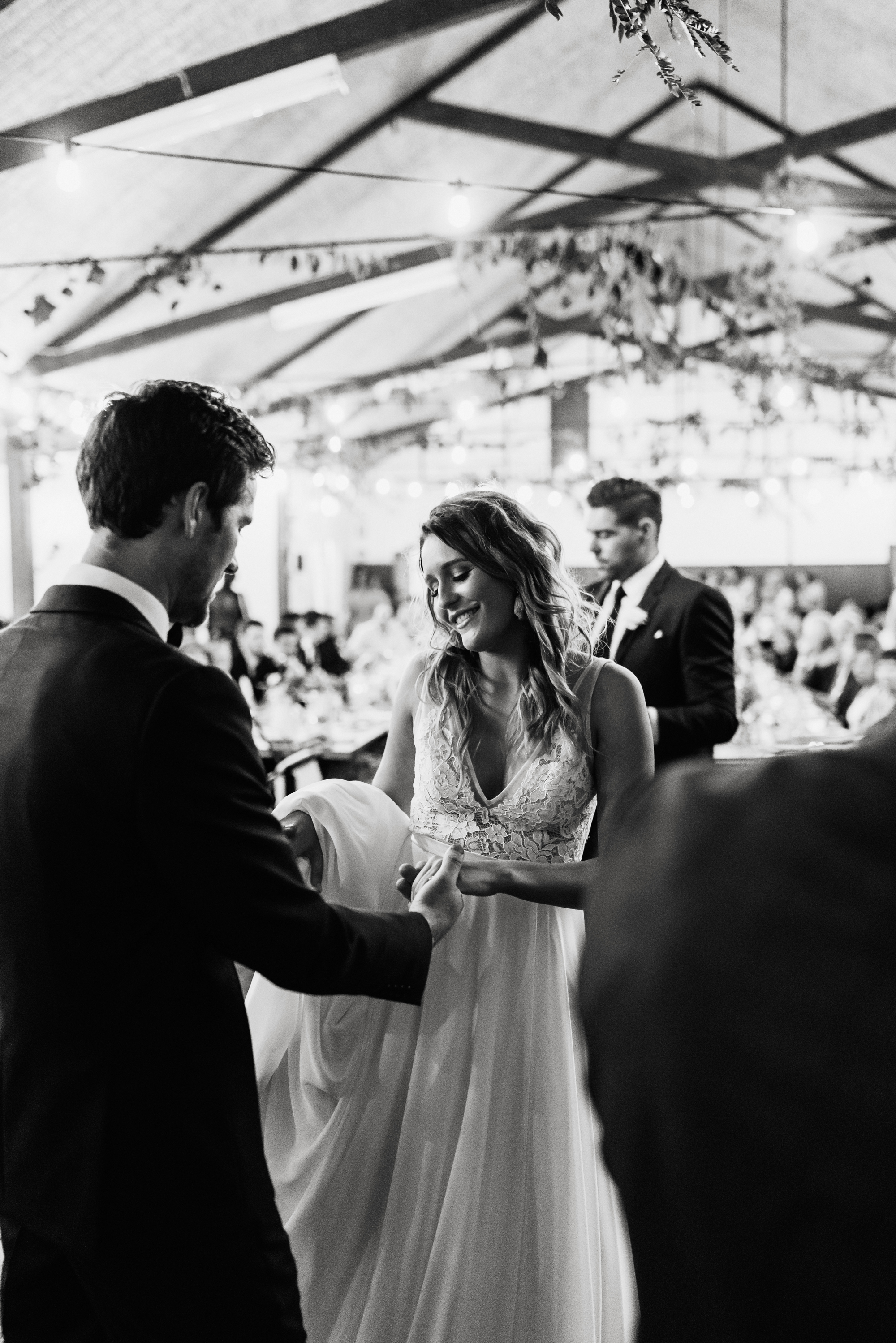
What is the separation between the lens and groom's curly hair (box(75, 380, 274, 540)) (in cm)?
127

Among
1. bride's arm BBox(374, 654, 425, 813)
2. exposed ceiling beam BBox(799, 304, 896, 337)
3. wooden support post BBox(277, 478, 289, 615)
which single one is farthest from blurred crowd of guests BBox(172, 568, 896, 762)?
wooden support post BBox(277, 478, 289, 615)

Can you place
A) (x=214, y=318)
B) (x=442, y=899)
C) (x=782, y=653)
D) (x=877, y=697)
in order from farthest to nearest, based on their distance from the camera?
(x=782, y=653), (x=214, y=318), (x=877, y=697), (x=442, y=899)

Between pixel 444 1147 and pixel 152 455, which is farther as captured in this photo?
pixel 444 1147

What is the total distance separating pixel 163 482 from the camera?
1.28 meters

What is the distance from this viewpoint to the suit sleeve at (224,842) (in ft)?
3.83

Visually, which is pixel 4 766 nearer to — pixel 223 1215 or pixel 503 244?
pixel 223 1215

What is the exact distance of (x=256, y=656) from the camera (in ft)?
30.0

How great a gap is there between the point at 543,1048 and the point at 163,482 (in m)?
1.16

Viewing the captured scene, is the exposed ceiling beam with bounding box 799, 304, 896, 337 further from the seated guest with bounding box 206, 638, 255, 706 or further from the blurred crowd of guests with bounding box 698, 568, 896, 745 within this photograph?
the seated guest with bounding box 206, 638, 255, 706

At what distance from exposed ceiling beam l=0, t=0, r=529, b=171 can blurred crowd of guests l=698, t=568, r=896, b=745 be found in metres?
3.26

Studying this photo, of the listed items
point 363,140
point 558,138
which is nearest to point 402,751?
point 363,140

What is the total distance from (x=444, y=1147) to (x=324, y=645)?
351 inches

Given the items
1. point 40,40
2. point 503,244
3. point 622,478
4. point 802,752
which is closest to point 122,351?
point 503,244

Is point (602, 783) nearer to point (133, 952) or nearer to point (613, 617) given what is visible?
point (133, 952)
